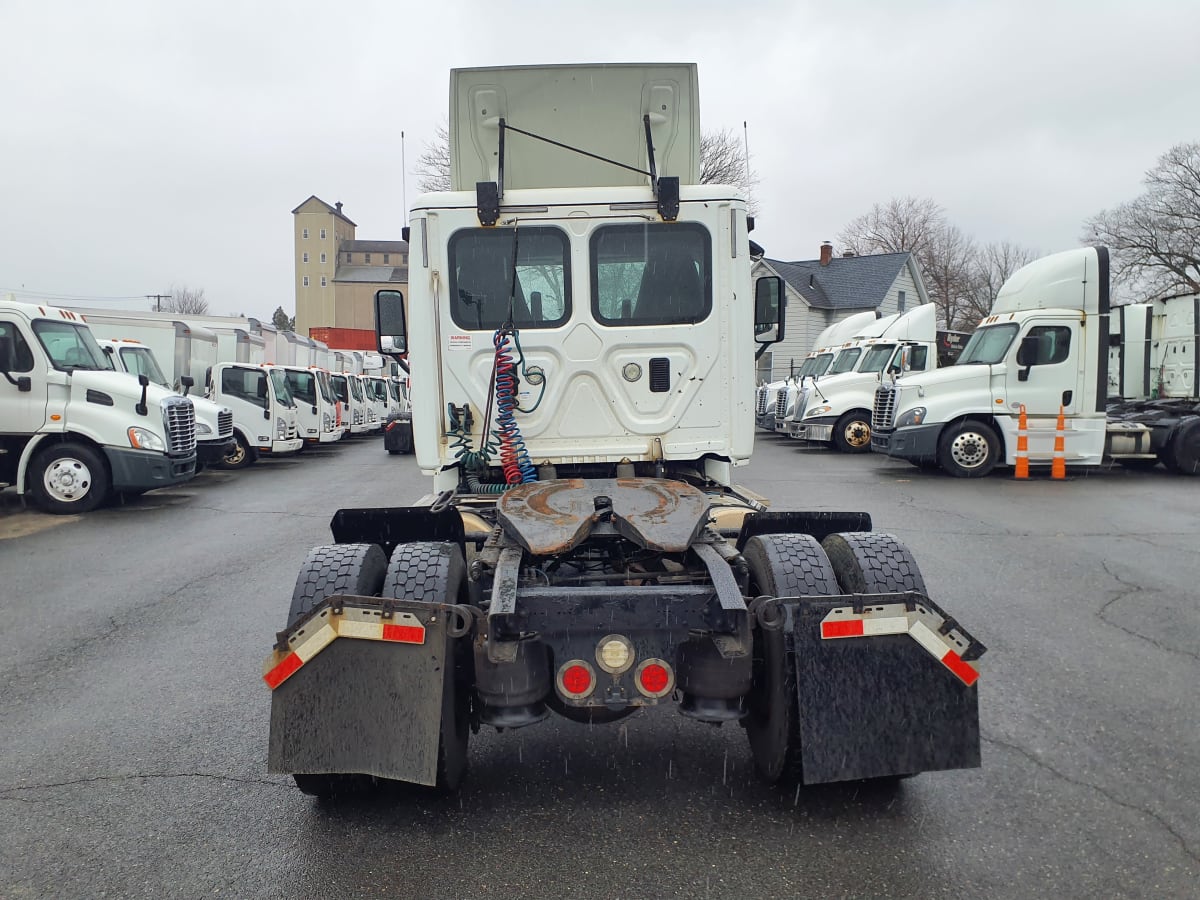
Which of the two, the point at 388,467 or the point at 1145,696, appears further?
the point at 388,467

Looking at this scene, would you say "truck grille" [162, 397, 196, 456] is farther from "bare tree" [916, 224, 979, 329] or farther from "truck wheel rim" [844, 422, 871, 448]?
"bare tree" [916, 224, 979, 329]

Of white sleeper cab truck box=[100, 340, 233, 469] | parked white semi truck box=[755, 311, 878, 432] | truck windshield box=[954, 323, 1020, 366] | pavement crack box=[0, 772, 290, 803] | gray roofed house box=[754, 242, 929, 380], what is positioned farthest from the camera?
gray roofed house box=[754, 242, 929, 380]

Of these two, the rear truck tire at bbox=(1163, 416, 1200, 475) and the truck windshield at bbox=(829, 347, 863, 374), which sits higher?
the truck windshield at bbox=(829, 347, 863, 374)

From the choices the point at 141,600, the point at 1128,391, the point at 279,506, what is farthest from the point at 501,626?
the point at 1128,391

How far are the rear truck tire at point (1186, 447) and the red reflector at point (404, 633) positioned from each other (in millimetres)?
15771

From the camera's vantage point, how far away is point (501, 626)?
9.91 ft

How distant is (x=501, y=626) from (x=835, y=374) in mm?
19322

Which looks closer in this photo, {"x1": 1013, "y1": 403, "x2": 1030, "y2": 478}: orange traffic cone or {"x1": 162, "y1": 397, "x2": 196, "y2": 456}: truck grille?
{"x1": 162, "y1": 397, "x2": 196, "y2": 456}: truck grille

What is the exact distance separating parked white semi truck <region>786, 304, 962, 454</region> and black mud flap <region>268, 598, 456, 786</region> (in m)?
17.8

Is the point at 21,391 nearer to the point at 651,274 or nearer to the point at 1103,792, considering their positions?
the point at 651,274

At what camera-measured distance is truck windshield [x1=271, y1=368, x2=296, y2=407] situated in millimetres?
18516

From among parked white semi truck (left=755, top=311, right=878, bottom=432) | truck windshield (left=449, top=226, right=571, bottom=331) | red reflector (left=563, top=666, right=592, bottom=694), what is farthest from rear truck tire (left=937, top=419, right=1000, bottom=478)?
red reflector (left=563, top=666, right=592, bottom=694)

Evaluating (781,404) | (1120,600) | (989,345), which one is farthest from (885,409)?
(1120,600)

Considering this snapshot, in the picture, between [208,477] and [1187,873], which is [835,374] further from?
[1187,873]
